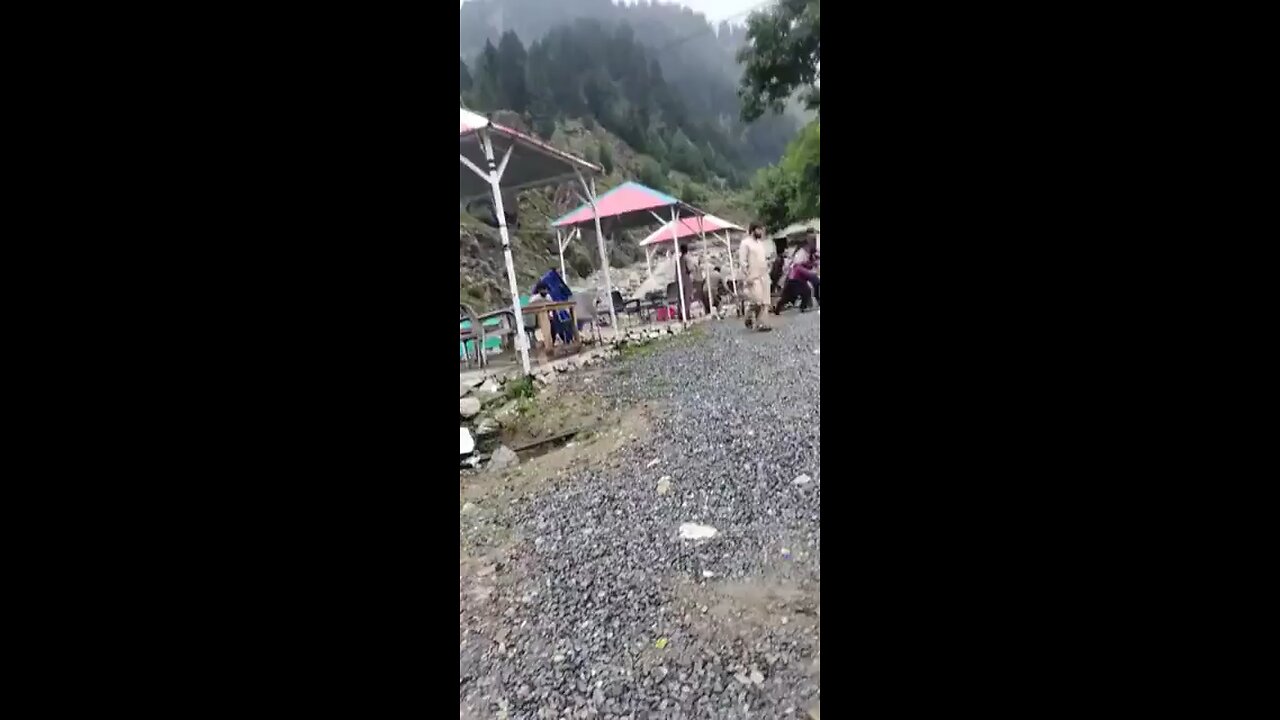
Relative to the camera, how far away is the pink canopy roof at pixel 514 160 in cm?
160

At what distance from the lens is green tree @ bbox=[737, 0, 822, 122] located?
1.53 metres

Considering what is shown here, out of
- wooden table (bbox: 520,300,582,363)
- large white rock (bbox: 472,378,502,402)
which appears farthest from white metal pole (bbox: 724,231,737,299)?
large white rock (bbox: 472,378,502,402)

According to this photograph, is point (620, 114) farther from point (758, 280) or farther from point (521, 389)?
point (521, 389)

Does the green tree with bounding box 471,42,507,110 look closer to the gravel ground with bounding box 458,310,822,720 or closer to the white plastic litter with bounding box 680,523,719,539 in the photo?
the gravel ground with bounding box 458,310,822,720

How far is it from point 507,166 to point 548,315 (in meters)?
0.39

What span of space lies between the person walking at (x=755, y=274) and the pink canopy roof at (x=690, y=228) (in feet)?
0.23

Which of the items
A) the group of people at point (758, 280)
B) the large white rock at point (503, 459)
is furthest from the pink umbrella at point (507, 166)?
the large white rock at point (503, 459)

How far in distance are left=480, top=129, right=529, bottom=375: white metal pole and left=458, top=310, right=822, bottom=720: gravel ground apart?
0.87 feet

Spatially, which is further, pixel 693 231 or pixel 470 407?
pixel 693 231

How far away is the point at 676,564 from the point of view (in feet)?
5.27

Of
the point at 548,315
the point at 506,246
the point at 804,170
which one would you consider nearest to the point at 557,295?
the point at 548,315
